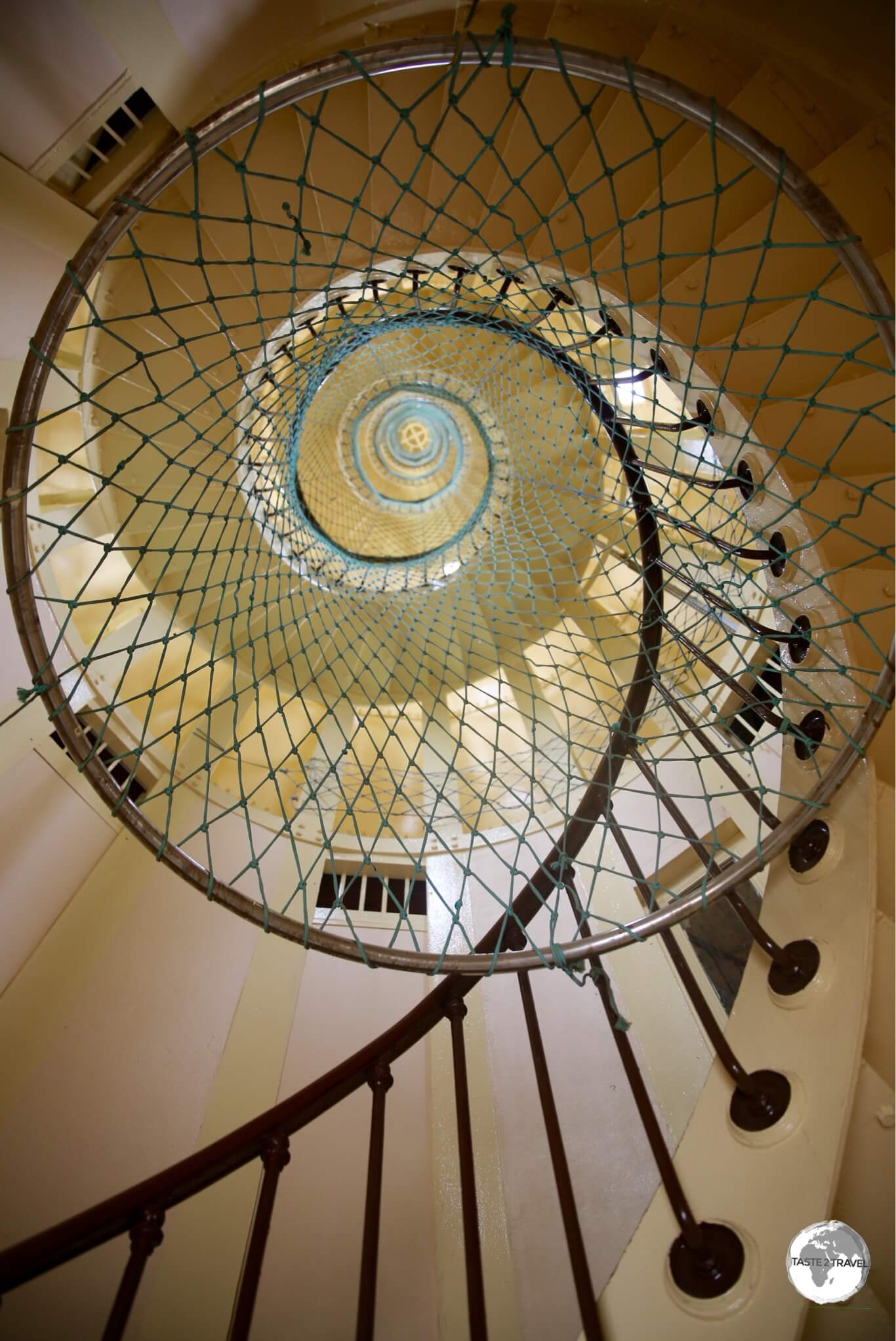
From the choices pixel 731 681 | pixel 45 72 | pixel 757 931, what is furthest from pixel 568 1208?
pixel 45 72

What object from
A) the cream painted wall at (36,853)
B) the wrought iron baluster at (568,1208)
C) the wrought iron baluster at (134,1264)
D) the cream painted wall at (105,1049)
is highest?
the wrought iron baluster at (568,1208)

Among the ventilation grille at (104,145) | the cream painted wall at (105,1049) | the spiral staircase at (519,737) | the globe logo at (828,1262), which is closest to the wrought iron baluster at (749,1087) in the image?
the spiral staircase at (519,737)

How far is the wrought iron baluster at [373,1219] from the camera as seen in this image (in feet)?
3.31

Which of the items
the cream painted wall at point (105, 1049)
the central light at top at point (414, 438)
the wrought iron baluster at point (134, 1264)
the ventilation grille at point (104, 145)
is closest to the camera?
the wrought iron baluster at point (134, 1264)

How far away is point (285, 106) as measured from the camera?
1.40 meters

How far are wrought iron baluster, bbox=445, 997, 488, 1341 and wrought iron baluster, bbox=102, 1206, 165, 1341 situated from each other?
0.51 m

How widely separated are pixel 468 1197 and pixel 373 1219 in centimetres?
18

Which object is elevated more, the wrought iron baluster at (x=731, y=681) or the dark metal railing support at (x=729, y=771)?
the wrought iron baluster at (x=731, y=681)

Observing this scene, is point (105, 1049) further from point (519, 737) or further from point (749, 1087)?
point (749, 1087)

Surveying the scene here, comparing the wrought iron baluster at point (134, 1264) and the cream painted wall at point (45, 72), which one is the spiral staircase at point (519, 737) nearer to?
the wrought iron baluster at point (134, 1264)

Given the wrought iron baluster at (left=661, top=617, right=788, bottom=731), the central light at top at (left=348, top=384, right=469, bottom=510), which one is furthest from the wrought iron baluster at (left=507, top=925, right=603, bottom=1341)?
the central light at top at (left=348, top=384, right=469, bottom=510)

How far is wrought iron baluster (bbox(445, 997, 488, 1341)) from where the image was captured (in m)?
1.03

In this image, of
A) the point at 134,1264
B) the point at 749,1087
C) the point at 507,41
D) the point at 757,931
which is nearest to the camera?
the point at 134,1264

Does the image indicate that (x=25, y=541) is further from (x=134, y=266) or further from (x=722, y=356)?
(x=722, y=356)
